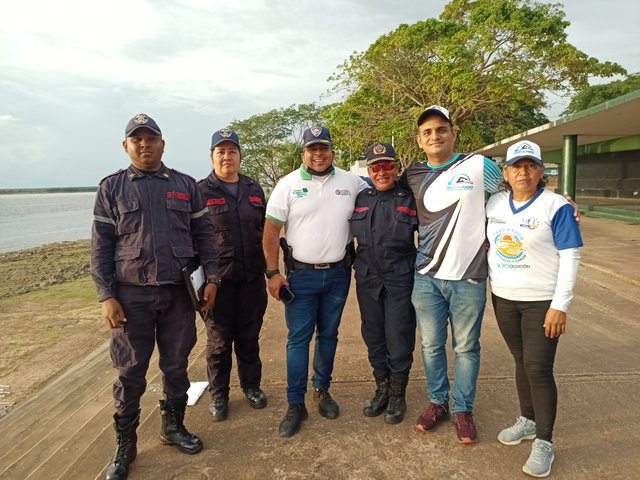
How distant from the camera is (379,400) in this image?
10.0 ft

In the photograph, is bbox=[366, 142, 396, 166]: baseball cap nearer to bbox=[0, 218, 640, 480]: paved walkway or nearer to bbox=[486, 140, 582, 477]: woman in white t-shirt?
bbox=[486, 140, 582, 477]: woman in white t-shirt

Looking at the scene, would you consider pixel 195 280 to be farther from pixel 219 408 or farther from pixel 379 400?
pixel 379 400

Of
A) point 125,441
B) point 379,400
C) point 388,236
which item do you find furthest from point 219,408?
point 388,236

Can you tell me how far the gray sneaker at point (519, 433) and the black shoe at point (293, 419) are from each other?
4.18 feet

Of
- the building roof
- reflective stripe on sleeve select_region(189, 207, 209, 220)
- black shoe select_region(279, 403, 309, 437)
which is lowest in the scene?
→ black shoe select_region(279, 403, 309, 437)

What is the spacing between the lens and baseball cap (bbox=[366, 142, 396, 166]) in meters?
2.93

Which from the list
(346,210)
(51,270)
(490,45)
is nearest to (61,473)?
(346,210)

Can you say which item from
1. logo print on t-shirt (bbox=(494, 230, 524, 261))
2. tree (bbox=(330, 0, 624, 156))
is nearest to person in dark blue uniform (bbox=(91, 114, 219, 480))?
logo print on t-shirt (bbox=(494, 230, 524, 261))

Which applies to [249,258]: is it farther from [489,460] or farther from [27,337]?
[27,337]

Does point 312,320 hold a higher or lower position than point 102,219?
lower

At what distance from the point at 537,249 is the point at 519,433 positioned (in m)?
1.16

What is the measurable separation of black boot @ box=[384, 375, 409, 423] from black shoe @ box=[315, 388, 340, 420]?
0.36 meters

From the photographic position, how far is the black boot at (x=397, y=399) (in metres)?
2.94

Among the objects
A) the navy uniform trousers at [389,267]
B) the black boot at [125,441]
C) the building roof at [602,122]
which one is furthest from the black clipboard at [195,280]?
the building roof at [602,122]
